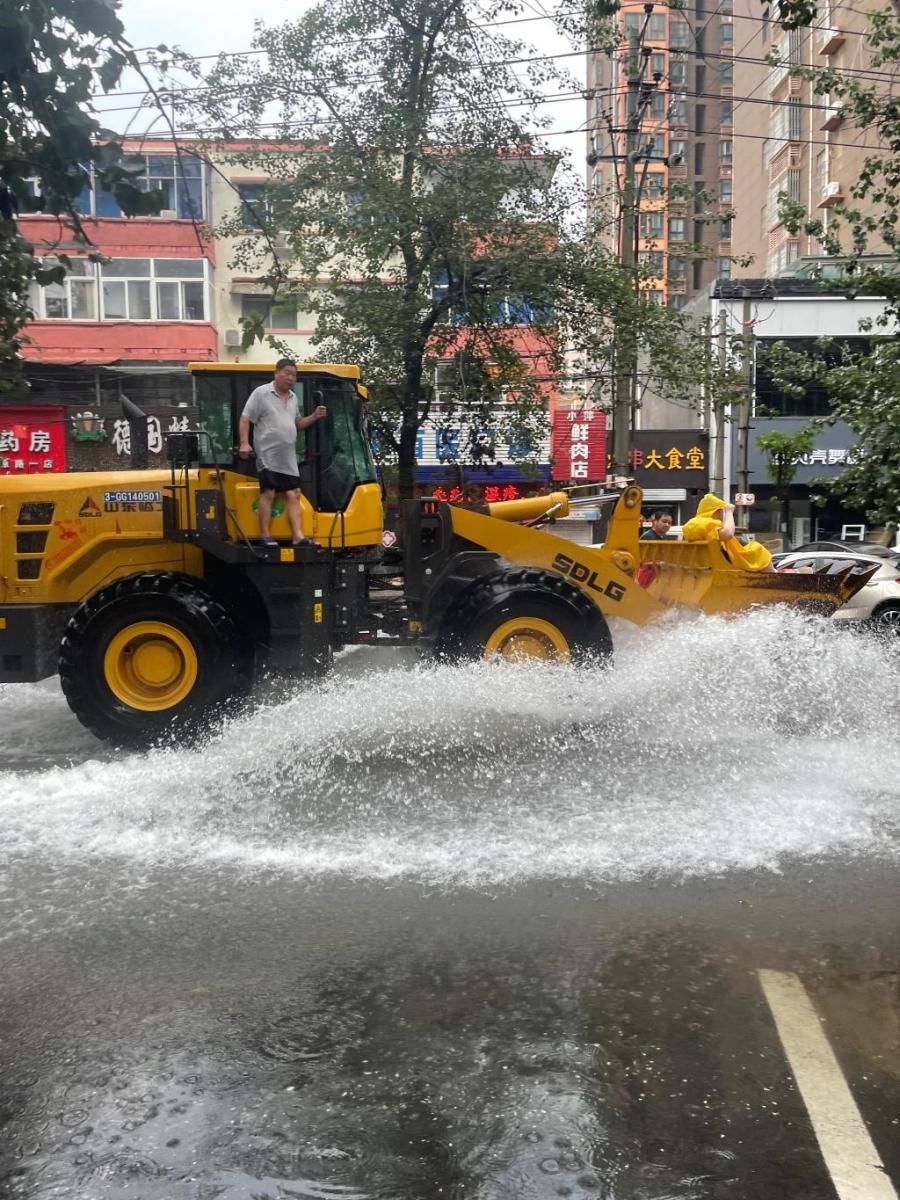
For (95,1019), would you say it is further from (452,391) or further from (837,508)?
(837,508)

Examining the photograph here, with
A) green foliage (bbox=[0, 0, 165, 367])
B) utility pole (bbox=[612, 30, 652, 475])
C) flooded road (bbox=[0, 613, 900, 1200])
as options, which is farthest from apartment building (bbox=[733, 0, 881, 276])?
green foliage (bbox=[0, 0, 165, 367])

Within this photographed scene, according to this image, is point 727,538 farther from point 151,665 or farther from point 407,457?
point 407,457

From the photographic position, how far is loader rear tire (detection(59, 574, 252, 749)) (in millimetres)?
9203

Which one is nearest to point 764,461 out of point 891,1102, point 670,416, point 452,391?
point 670,416

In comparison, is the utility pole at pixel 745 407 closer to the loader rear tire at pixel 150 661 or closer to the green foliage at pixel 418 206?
the green foliage at pixel 418 206

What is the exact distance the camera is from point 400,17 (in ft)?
46.0

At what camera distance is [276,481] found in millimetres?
9562

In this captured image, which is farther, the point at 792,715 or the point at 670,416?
the point at 670,416

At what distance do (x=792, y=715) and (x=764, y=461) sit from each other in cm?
2813

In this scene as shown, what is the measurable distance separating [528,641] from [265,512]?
2434 millimetres

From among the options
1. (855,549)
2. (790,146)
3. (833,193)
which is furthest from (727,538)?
(790,146)

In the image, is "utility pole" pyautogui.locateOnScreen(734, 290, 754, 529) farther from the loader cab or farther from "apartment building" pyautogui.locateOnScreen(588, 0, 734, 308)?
the loader cab

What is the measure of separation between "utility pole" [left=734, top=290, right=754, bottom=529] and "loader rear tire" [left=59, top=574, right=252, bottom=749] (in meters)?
9.16

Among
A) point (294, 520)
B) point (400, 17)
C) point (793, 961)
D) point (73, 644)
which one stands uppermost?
point (400, 17)
